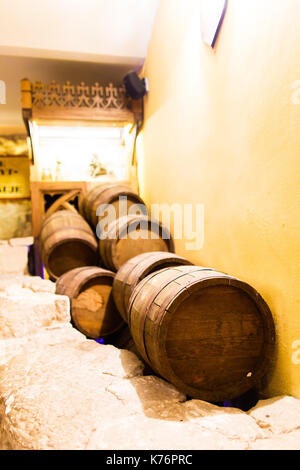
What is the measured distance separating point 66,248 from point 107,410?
8.55 ft

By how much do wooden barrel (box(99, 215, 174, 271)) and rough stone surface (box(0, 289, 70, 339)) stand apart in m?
0.71

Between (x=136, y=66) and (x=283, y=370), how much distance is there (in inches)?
186

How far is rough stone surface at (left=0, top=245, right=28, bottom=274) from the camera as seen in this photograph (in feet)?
15.5

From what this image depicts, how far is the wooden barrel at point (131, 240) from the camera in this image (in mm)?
3354

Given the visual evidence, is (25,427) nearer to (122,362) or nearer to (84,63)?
(122,362)

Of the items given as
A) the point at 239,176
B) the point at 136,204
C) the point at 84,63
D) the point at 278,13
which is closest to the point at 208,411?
the point at 239,176

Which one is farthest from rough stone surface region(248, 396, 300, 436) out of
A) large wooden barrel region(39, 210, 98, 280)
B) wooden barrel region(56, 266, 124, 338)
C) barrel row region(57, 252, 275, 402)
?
large wooden barrel region(39, 210, 98, 280)

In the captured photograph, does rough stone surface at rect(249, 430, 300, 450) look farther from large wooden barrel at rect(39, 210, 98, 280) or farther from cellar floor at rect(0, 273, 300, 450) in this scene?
large wooden barrel at rect(39, 210, 98, 280)

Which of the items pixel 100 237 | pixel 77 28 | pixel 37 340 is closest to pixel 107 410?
pixel 37 340

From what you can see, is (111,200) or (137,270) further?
(111,200)

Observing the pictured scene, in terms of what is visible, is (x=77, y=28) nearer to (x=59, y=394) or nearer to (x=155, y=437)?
(x=59, y=394)

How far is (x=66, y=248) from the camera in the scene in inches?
155

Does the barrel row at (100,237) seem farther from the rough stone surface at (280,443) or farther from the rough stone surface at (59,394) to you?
the rough stone surface at (280,443)

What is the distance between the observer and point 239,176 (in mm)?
2285
